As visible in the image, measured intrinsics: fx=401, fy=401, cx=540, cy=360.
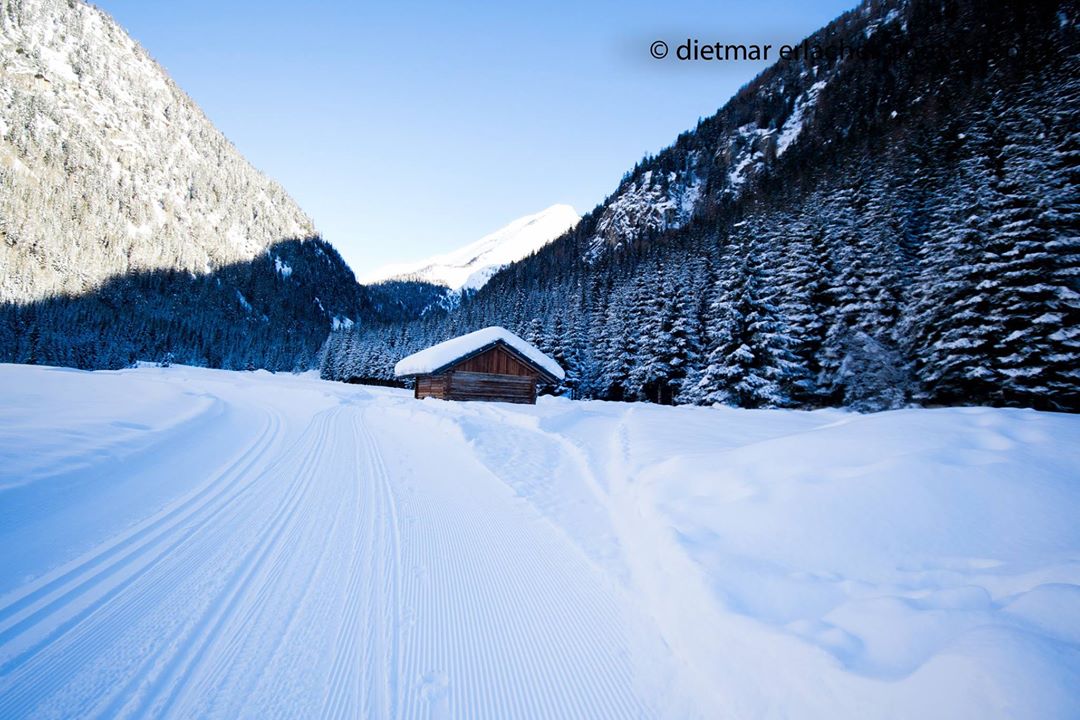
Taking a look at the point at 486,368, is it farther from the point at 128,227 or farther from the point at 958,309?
the point at 128,227

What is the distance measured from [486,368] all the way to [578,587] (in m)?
18.5

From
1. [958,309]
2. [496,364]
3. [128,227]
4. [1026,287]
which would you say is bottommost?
[496,364]

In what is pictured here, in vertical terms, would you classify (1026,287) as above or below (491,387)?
above

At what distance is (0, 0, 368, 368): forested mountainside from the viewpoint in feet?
244

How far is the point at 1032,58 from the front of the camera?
19391mm

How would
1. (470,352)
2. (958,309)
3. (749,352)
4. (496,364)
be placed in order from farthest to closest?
(496,364) < (749,352) < (470,352) < (958,309)

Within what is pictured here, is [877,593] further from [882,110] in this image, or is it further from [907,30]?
[907,30]

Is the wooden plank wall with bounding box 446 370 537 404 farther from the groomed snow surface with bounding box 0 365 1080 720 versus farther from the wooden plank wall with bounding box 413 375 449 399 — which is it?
the groomed snow surface with bounding box 0 365 1080 720

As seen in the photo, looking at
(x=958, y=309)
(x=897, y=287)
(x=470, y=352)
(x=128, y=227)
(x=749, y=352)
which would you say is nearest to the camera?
(x=958, y=309)

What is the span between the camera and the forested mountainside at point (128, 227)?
74500mm

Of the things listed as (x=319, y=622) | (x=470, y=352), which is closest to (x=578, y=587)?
(x=319, y=622)

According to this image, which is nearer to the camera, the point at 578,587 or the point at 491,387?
the point at 578,587

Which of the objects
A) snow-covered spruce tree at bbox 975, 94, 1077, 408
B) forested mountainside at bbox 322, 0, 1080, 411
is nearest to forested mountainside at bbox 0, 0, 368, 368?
forested mountainside at bbox 322, 0, 1080, 411

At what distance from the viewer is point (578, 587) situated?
332 centimetres
